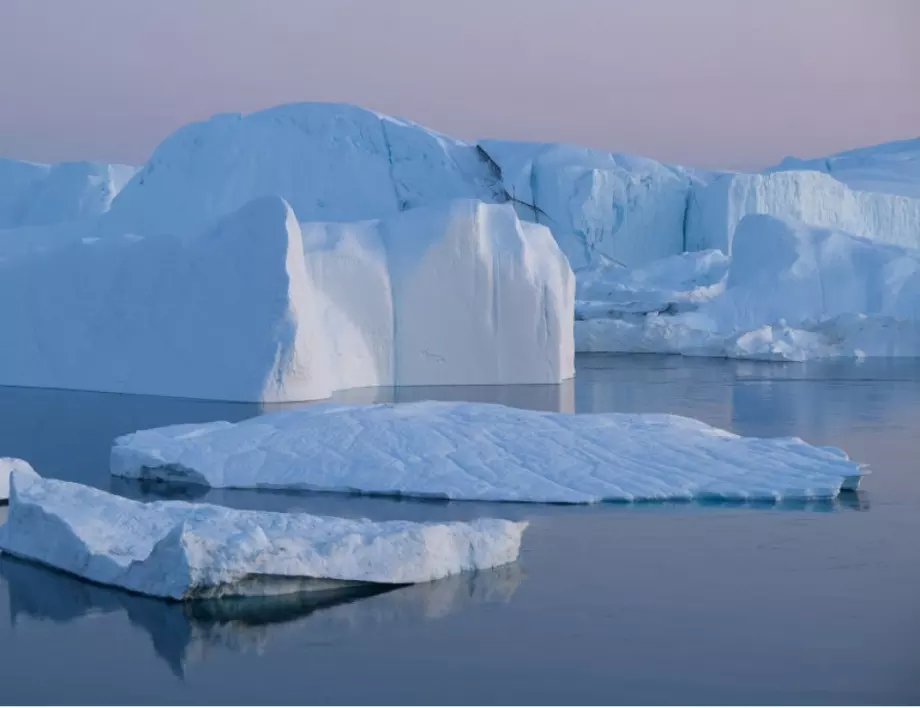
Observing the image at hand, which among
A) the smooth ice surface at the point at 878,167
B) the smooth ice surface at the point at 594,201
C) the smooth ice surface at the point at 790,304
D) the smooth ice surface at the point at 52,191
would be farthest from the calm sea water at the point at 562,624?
the smooth ice surface at the point at 878,167

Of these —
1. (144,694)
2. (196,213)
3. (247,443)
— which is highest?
(196,213)

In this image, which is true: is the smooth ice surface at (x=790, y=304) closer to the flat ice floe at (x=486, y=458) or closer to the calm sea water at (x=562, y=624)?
the flat ice floe at (x=486, y=458)

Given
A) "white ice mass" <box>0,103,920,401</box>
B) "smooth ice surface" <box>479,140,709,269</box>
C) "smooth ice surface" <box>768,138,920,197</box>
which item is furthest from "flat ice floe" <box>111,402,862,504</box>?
"smooth ice surface" <box>768,138,920,197</box>

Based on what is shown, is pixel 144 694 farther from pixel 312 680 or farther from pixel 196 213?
pixel 196 213

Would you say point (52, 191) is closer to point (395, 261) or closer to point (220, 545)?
point (395, 261)

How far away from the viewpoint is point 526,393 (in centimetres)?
1376

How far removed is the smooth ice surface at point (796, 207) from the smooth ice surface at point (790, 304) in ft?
17.8

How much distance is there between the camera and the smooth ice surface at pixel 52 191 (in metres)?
35.0

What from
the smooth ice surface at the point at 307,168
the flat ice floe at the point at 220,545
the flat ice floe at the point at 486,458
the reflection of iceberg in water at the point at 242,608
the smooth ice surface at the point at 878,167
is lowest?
the reflection of iceberg in water at the point at 242,608

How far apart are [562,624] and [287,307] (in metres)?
7.95

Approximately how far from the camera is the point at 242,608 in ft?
16.9

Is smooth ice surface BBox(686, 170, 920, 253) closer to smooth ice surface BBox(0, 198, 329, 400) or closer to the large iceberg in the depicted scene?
the large iceberg

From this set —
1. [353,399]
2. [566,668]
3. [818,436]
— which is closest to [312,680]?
[566,668]

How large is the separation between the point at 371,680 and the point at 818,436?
269 inches
